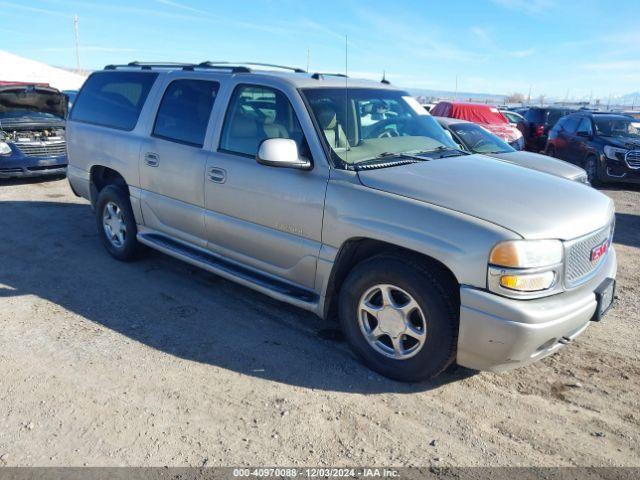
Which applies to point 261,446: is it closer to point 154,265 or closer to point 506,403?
point 506,403

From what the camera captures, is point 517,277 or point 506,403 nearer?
point 517,277

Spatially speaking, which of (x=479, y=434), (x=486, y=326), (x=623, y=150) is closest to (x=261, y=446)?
(x=479, y=434)

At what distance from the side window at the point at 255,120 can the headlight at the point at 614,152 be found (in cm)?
977

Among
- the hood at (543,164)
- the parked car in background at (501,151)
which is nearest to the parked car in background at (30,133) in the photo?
the parked car in background at (501,151)

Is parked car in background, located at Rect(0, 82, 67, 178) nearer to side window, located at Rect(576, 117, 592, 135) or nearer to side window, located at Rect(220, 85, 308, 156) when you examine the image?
side window, located at Rect(220, 85, 308, 156)

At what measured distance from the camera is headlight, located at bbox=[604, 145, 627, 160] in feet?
36.7

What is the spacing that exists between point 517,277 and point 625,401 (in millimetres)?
1240

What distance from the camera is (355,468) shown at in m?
2.72

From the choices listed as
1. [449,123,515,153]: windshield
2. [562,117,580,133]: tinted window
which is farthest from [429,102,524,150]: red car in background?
[449,123,515,153]: windshield

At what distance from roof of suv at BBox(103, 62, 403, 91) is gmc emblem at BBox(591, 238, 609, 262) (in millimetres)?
2197

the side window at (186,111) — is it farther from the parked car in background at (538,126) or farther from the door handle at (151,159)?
the parked car in background at (538,126)

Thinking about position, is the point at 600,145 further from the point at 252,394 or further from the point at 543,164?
the point at 252,394

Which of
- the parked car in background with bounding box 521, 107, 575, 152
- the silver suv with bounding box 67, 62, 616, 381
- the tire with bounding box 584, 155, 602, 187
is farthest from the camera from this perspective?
the parked car in background with bounding box 521, 107, 575, 152

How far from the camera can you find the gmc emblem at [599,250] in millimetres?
3408
